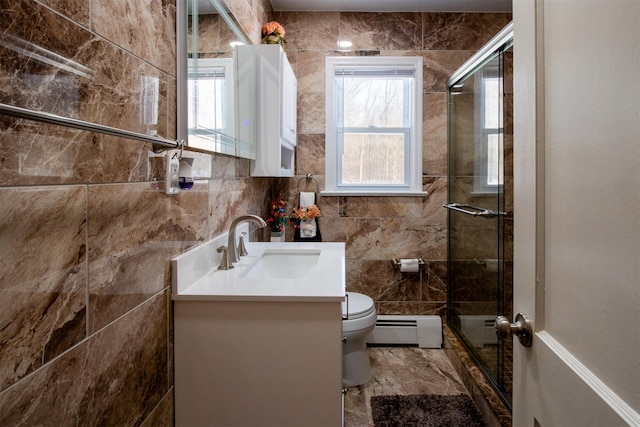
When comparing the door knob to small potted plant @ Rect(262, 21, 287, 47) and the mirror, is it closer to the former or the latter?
the mirror

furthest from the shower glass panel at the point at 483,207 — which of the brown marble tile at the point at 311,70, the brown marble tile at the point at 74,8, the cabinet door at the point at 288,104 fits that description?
the brown marble tile at the point at 74,8

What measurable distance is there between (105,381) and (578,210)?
1004 millimetres

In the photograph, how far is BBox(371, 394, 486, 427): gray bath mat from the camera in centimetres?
198

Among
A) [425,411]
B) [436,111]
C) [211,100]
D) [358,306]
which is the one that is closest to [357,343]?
[358,306]

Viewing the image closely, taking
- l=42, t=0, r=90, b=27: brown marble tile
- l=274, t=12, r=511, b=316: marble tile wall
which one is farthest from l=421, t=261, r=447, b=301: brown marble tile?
l=42, t=0, r=90, b=27: brown marble tile

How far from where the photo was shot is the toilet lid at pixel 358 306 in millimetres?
2284

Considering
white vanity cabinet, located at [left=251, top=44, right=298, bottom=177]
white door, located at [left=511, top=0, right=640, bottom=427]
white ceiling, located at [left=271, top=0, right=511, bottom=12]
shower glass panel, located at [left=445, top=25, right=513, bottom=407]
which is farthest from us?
white ceiling, located at [left=271, top=0, right=511, bottom=12]

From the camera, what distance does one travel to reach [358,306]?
2.37 metres

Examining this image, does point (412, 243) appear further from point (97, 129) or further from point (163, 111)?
point (97, 129)

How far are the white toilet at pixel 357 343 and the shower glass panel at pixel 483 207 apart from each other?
2.19 feet

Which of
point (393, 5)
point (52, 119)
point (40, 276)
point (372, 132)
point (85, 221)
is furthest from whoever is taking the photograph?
point (372, 132)

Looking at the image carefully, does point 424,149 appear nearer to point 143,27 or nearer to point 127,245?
point 143,27

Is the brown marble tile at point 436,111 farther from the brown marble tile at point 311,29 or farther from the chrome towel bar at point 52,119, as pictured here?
the chrome towel bar at point 52,119

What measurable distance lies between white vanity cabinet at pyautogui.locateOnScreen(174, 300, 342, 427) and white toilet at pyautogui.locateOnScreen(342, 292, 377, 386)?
40.9 inches
